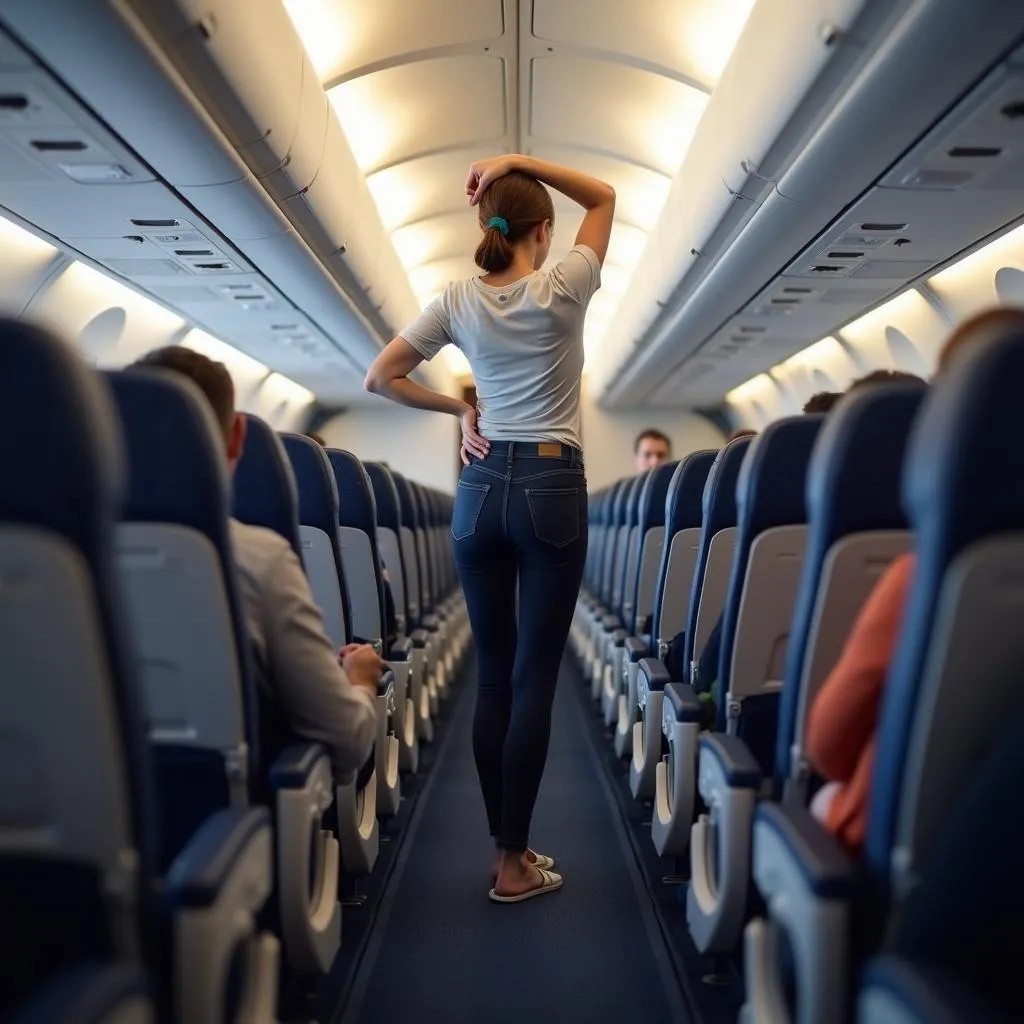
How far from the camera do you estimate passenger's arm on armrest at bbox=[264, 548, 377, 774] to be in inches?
67.9

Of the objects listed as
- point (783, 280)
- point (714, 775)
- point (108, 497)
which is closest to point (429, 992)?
point (714, 775)

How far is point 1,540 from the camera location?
1029 mm

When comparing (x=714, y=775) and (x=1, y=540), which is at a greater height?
(x=1, y=540)

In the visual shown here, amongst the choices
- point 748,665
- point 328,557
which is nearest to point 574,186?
point 328,557

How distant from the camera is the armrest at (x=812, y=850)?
1.29 metres

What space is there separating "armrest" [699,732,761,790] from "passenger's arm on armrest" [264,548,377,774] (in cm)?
71

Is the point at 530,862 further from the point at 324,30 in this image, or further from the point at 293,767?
the point at 324,30

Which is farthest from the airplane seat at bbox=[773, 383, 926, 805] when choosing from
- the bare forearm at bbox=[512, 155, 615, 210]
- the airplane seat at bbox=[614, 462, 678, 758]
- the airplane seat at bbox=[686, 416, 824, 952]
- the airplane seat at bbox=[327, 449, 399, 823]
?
the airplane seat at bbox=[614, 462, 678, 758]

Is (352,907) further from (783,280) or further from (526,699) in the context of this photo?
(783,280)

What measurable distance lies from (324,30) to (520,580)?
14.2 ft

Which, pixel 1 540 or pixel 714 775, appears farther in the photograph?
pixel 714 775

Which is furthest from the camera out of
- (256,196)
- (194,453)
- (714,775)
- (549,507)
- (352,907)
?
(256,196)

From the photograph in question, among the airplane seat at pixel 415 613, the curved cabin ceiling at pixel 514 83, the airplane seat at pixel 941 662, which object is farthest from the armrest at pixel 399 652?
the curved cabin ceiling at pixel 514 83

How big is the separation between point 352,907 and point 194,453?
5.77ft
